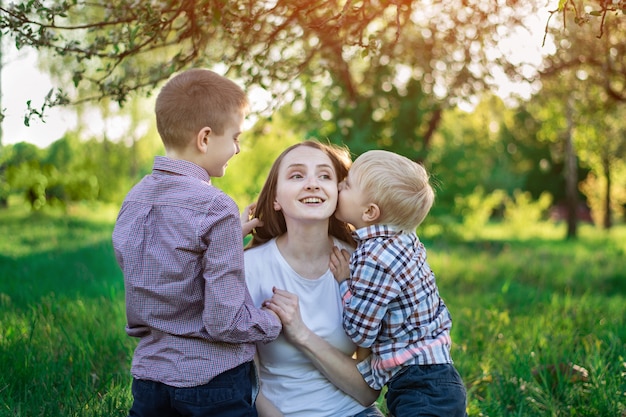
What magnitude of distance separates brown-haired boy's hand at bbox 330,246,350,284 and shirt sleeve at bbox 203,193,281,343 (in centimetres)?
60

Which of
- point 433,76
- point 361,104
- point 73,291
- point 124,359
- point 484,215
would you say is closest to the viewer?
point 124,359

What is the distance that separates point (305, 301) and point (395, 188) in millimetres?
610

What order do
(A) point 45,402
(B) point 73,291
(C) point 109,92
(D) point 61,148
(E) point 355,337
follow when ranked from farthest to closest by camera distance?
(D) point 61,148 → (B) point 73,291 → (C) point 109,92 → (A) point 45,402 → (E) point 355,337

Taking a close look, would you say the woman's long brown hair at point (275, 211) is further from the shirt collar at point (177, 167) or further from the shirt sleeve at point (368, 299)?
the shirt collar at point (177, 167)

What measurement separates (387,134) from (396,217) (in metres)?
7.72

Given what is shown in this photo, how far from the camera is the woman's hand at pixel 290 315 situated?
2631 mm

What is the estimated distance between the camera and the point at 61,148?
21.4 metres

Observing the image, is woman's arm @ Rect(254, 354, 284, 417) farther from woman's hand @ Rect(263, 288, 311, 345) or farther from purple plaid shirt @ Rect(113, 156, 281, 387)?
purple plaid shirt @ Rect(113, 156, 281, 387)

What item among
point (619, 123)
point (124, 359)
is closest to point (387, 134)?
point (124, 359)

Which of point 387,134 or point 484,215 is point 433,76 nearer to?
point 387,134

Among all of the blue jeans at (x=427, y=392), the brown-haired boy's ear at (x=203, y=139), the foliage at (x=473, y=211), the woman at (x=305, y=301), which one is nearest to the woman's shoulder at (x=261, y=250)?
the woman at (x=305, y=301)

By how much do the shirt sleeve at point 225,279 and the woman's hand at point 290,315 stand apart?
0.32 meters

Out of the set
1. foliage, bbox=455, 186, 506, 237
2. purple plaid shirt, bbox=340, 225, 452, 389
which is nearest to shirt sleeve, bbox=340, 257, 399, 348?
purple plaid shirt, bbox=340, 225, 452, 389

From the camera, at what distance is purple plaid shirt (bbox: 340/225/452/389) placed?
2555 mm
